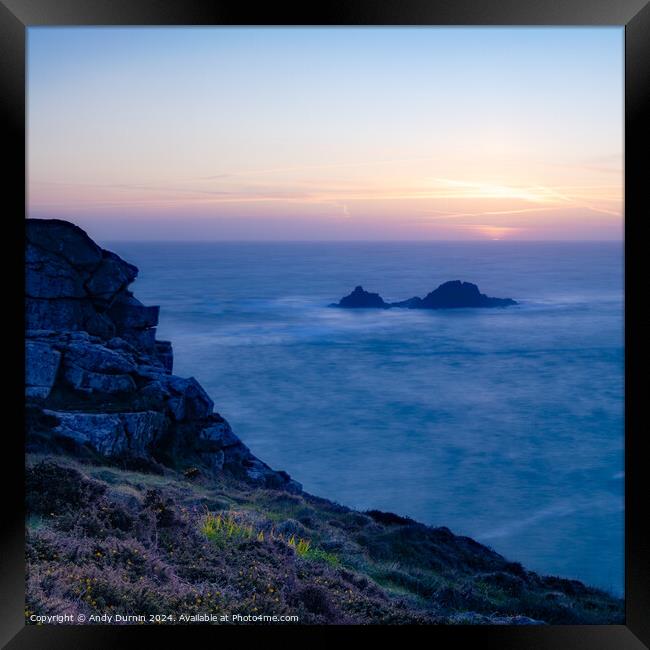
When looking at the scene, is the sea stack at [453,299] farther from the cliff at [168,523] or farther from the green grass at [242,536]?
the green grass at [242,536]

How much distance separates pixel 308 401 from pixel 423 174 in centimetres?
887

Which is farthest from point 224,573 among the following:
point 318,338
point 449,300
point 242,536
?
point 449,300

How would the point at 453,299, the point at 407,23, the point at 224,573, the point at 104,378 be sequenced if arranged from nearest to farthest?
the point at 407,23, the point at 224,573, the point at 104,378, the point at 453,299

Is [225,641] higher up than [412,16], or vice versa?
[412,16]

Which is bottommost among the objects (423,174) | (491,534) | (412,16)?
(491,534)

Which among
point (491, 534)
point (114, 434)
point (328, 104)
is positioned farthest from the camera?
point (491, 534)

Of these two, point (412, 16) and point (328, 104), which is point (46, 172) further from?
point (412, 16)

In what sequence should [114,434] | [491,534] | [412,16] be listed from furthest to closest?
[491,534], [114,434], [412,16]

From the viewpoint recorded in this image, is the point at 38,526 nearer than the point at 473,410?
Yes

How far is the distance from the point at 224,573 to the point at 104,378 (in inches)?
277

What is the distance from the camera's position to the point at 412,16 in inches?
200

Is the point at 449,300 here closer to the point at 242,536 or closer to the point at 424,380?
the point at 424,380

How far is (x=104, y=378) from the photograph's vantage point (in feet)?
40.5

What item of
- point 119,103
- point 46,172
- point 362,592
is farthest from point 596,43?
point 362,592
